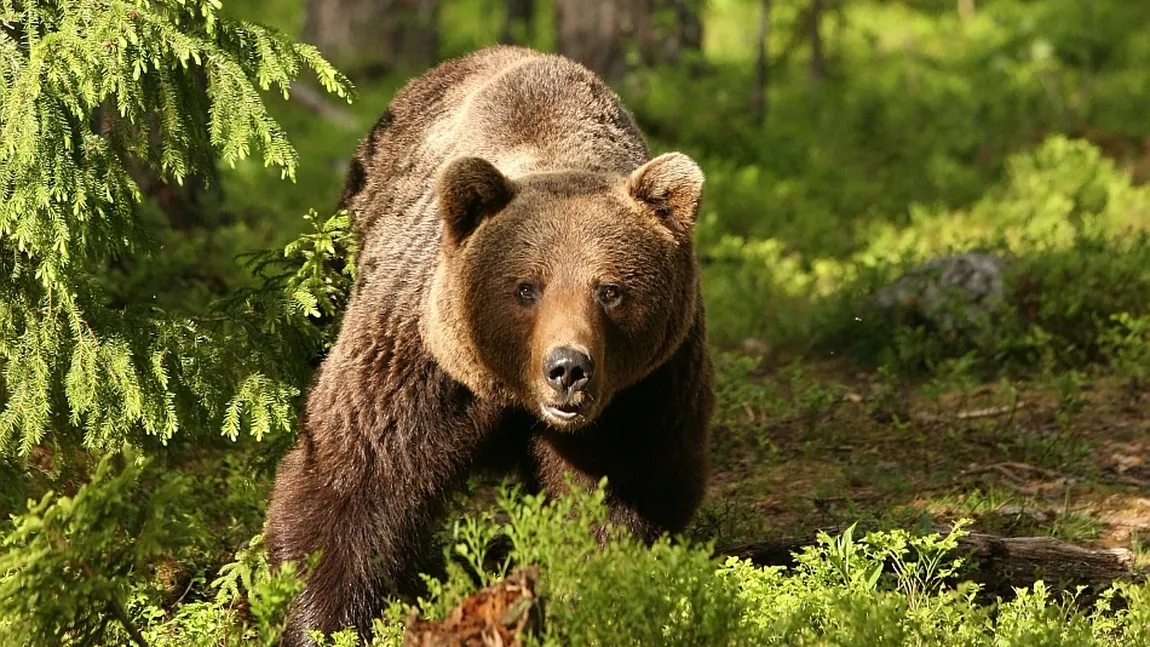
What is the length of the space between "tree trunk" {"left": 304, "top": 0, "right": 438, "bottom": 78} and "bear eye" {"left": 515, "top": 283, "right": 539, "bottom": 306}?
1417cm

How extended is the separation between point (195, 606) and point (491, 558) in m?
1.39

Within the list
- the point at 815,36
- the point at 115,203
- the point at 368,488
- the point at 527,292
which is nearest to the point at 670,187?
the point at 527,292

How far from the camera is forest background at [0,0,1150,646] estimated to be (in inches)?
183

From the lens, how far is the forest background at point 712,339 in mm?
4660

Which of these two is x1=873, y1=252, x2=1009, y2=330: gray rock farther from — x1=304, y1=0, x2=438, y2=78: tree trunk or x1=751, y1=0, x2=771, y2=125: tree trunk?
x1=304, y1=0, x2=438, y2=78: tree trunk

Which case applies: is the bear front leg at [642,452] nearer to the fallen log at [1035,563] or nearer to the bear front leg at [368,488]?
the bear front leg at [368,488]

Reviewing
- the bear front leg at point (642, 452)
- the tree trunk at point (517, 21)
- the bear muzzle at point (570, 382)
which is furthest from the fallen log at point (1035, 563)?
the tree trunk at point (517, 21)

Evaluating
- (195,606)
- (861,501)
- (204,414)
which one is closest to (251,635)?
(195,606)

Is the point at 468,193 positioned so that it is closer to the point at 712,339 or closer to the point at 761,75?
the point at 712,339

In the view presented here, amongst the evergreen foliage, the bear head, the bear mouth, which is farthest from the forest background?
the bear head

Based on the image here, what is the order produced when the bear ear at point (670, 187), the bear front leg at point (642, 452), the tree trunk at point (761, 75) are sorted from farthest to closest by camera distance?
the tree trunk at point (761, 75) → the bear front leg at point (642, 452) → the bear ear at point (670, 187)

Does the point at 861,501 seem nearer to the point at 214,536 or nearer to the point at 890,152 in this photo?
the point at 214,536

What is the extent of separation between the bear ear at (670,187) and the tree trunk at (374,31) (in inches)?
549

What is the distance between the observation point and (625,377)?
17.8 ft
